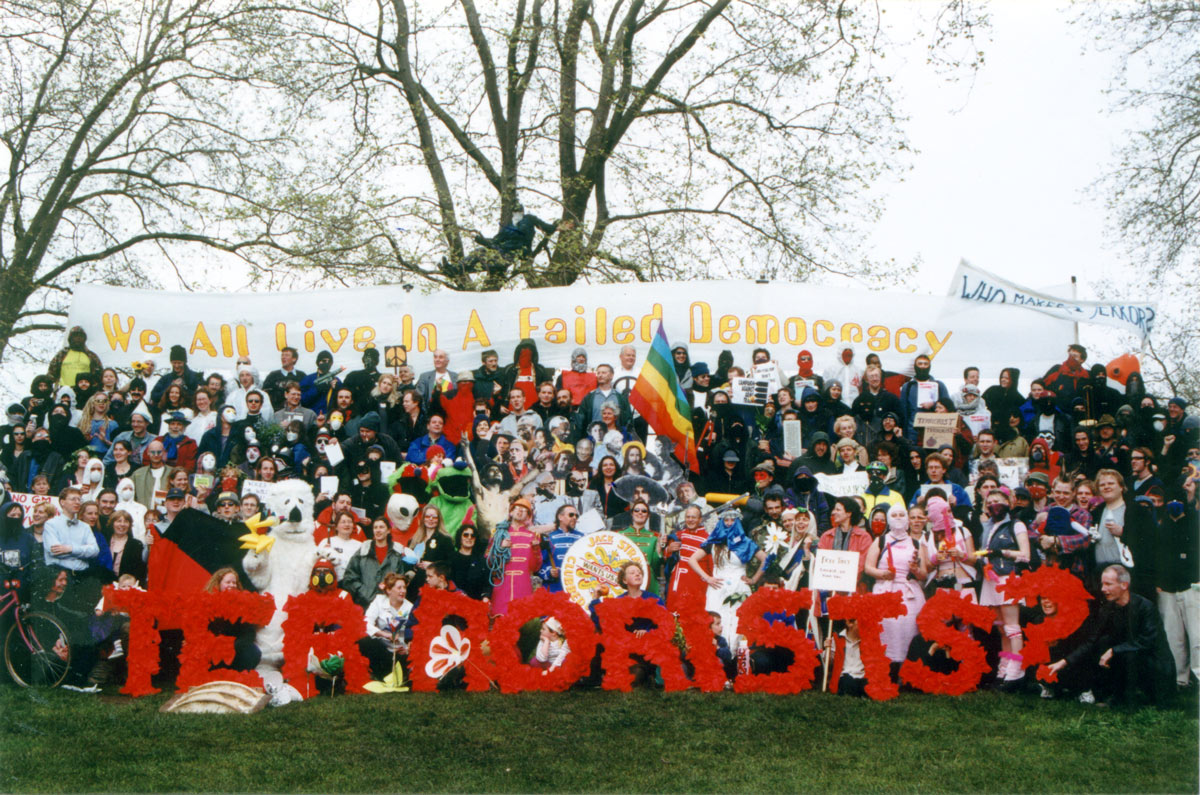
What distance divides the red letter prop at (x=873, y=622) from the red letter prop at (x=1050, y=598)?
89 cm

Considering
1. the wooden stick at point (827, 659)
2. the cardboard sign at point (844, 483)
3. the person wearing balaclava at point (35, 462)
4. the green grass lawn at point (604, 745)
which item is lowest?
the green grass lawn at point (604, 745)

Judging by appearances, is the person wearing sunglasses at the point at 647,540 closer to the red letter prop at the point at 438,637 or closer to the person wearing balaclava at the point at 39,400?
the red letter prop at the point at 438,637

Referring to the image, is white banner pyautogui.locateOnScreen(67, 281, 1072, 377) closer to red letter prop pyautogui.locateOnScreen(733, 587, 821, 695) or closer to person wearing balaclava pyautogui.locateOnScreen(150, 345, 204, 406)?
person wearing balaclava pyautogui.locateOnScreen(150, 345, 204, 406)

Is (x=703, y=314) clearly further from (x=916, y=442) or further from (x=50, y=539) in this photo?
(x=50, y=539)

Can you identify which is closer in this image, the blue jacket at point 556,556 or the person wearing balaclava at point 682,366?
the blue jacket at point 556,556

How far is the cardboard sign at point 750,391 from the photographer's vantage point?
12609mm

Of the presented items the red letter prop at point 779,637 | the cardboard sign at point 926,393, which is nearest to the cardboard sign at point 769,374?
the cardboard sign at point 926,393

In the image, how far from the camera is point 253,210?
1928 centimetres

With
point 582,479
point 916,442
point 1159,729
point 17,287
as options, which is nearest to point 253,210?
point 17,287

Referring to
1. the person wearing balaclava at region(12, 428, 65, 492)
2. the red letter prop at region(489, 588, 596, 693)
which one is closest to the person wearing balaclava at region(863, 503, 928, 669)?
the red letter prop at region(489, 588, 596, 693)

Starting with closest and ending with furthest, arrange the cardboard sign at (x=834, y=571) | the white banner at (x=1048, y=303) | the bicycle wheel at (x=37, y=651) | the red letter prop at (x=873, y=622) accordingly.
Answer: the red letter prop at (x=873, y=622), the cardboard sign at (x=834, y=571), the bicycle wheel at (x=37, y=651), the white banner at (x=1048, y=303)

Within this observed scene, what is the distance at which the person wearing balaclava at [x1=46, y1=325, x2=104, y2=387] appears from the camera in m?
13.9

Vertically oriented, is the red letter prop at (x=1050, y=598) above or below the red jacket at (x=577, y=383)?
below

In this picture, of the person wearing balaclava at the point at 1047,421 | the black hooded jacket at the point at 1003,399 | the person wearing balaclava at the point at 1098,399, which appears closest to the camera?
the person wearing balaclava at the point at 1047,421
